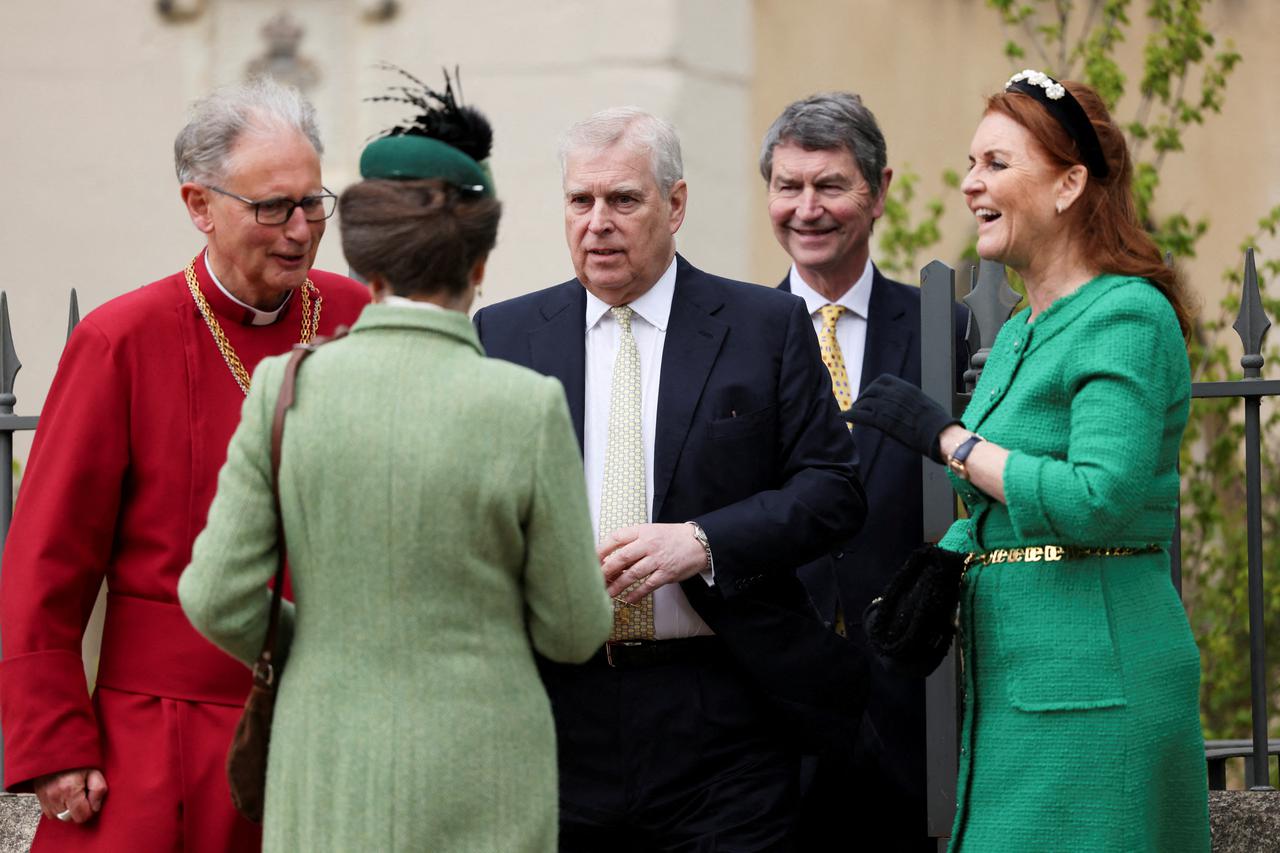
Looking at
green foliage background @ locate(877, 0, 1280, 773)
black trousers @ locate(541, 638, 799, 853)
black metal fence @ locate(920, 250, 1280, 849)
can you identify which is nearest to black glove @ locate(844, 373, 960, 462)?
black trousers @ locate(541, 638, 799, 853)

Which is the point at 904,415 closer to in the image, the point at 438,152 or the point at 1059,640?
the point at 1059,640

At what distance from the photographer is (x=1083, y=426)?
10.3 ft

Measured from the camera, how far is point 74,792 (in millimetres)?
3309

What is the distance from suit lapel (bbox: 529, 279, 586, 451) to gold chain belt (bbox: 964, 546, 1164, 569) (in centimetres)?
85

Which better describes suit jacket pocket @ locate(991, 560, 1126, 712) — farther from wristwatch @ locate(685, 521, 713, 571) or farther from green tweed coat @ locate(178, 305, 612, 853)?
green tweed coat @ locate(178, 305, 612, 853)

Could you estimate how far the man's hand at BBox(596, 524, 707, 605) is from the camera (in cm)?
345

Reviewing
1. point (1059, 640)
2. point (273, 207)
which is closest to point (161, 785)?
point (273, 207)

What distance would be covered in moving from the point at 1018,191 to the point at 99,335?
161cm

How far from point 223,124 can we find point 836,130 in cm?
170

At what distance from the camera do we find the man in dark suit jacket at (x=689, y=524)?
360 cm

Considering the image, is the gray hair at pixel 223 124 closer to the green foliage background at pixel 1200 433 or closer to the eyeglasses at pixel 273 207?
the eyeglasses at pixel 273 207

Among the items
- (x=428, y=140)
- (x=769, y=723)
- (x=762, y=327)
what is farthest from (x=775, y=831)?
(x=428, y=140)

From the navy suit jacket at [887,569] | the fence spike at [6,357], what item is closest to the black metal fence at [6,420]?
Result: the fence spike at [6,357]

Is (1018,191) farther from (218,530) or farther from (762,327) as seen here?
(218,530)
